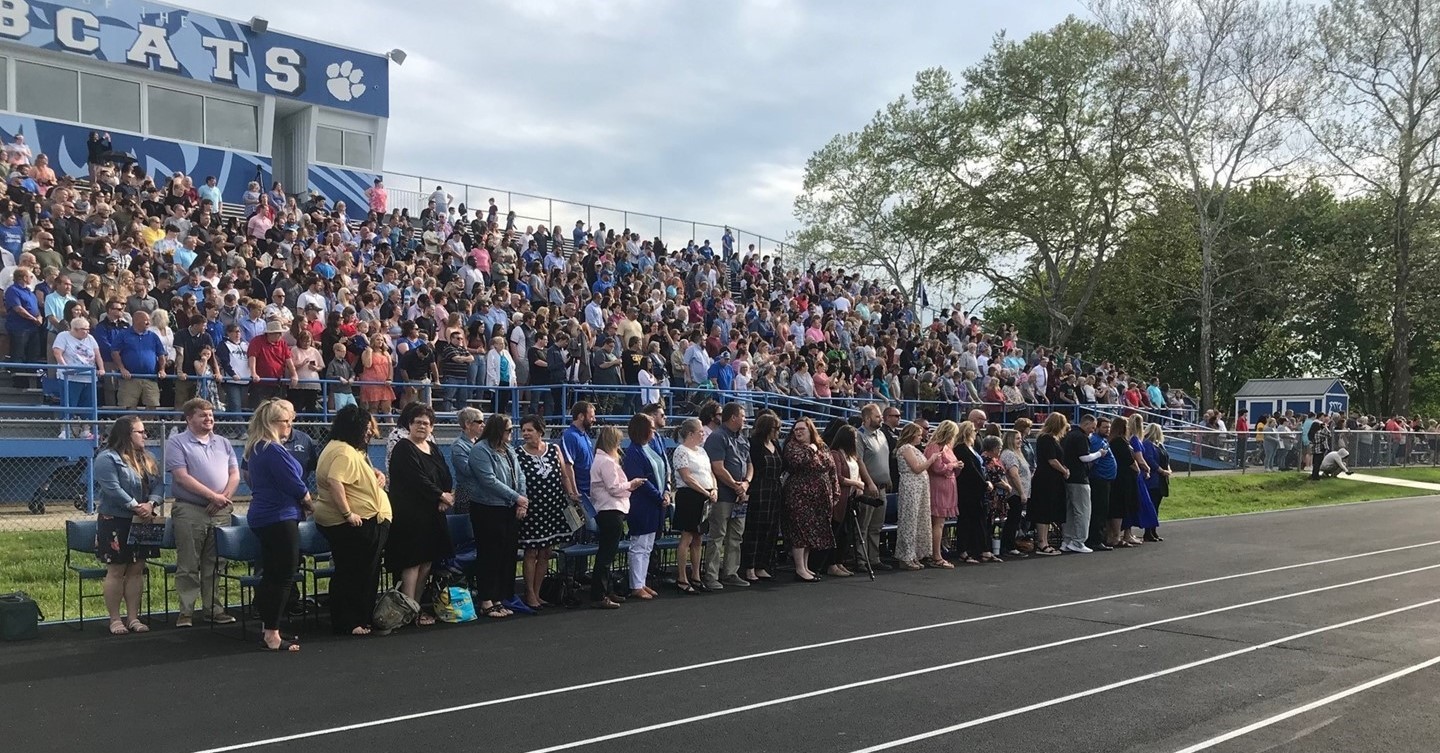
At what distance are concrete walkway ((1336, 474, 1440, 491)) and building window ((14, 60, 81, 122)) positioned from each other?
1193 inches

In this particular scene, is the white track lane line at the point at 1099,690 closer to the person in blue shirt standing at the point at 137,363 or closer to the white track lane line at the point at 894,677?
the white track lane line at the point at 894,677

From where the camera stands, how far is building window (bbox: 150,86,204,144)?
25000 mm

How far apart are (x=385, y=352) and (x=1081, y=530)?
32.1ft

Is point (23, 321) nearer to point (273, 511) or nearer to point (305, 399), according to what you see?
point (305, 399)

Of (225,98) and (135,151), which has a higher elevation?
(225,98)

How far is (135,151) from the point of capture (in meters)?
24.3

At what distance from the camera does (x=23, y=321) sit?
13.5 metres

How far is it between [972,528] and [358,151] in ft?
68.2

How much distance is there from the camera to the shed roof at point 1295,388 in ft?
115

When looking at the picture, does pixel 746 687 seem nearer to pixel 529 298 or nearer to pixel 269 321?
pixel 269 321

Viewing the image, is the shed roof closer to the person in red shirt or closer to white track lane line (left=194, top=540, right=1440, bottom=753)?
white track lane line (left=194, top=540, right=1440, bottom=753)

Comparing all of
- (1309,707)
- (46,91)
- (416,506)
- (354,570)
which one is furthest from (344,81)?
(1309,707)

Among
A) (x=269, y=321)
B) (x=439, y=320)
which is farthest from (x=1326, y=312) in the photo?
(x=269, y=321)

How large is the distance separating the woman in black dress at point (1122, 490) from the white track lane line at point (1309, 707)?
764 cm
